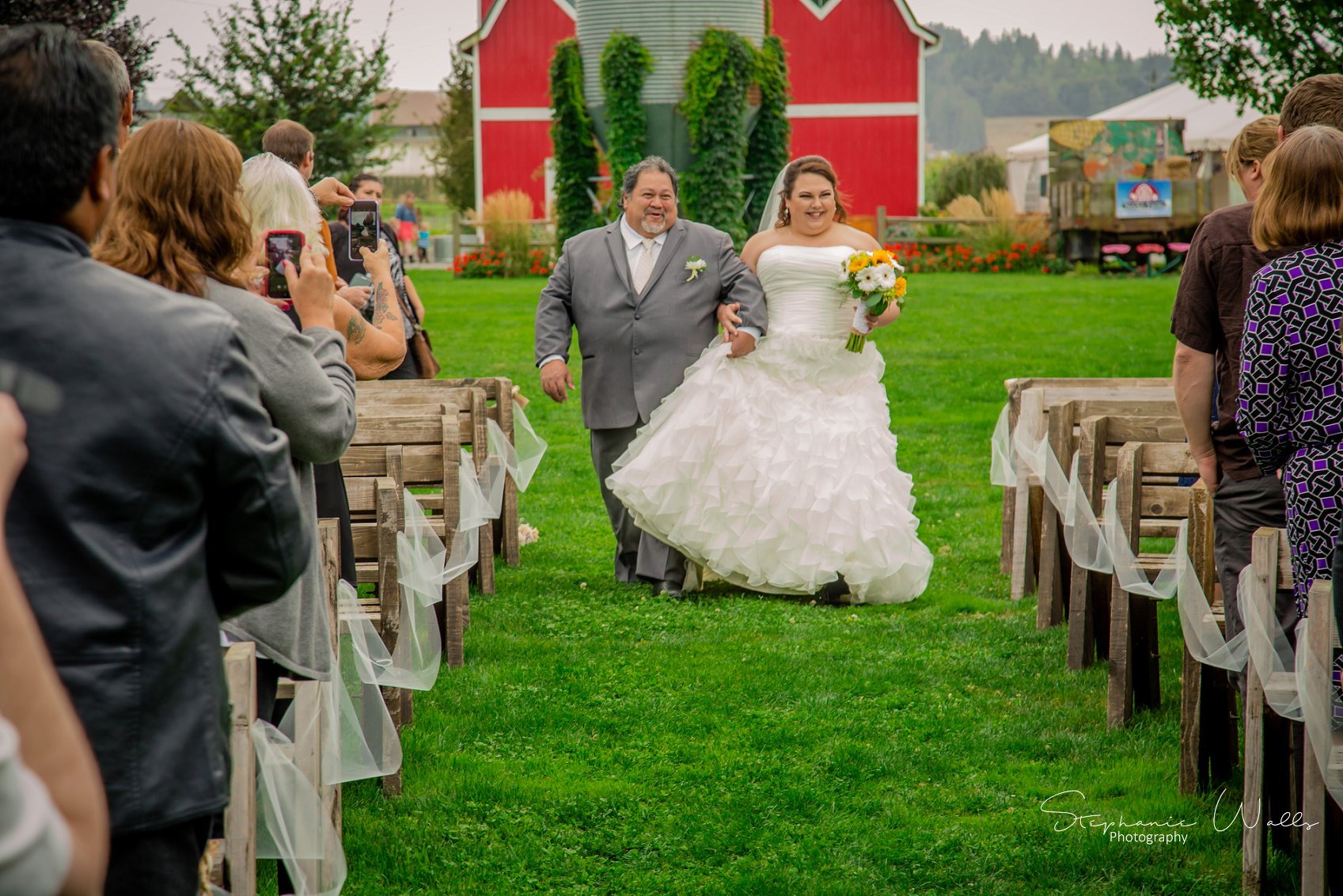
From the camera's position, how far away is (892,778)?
5.11 m

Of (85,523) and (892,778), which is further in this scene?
(892,778)

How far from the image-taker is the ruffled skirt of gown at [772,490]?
7.52 m

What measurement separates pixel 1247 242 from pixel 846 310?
12.5ft

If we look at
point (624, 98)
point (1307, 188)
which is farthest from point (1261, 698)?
point (624, 98)

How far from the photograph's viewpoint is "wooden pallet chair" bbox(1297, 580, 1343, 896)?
3.43m

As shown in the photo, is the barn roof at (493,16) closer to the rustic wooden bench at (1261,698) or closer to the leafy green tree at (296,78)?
the leafy green tree at (296,78)

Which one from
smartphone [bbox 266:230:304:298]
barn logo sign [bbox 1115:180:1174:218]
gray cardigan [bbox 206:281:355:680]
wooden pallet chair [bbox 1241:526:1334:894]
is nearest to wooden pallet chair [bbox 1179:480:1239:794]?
wooden pallet chair [bbox 1241:526:1334:894]

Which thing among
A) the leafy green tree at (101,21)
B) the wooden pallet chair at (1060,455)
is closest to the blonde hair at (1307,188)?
the wooden pallet chair at (1060,455)

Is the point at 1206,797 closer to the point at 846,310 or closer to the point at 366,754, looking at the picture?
the point at 366,754

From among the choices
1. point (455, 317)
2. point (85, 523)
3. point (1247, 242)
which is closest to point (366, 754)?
point (85, 523)

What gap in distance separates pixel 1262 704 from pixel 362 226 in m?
3.12

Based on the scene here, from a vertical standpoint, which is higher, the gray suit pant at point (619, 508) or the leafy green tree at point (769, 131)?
the leafy green tree at point (769, 131)

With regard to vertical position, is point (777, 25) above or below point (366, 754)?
above

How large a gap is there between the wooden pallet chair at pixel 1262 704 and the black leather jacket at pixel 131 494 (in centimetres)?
289
